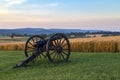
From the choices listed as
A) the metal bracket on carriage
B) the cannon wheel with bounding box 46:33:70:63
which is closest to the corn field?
the cannon wheel with bounding box 46:33:70:63

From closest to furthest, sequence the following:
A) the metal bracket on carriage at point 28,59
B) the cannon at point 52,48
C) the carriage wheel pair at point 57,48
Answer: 1. the metal bracket on carriage at point 28,59
2. the carriage wheel pair at point 57,48
3. the cannon at point 52,48

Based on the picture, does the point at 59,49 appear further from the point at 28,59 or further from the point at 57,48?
the point at 28,59

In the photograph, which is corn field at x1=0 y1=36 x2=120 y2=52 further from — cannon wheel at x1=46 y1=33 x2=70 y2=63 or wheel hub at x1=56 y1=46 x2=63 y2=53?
wheel hub at x1=56 y1=46 x2=63 y2=53

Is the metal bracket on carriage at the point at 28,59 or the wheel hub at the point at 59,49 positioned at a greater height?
the wheel hub at the point at 59,49

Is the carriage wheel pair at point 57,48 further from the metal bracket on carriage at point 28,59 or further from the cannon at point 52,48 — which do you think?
the metal bracket on carriage at point 28,59

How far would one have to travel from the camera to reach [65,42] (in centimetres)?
2284

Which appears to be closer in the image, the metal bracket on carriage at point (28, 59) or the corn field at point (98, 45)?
the metal bracket on carriage at point (28, 59)

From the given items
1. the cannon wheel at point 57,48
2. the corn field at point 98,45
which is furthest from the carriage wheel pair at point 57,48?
the corn field at point 98,45

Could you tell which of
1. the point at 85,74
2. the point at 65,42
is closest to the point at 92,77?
the point at 85,74

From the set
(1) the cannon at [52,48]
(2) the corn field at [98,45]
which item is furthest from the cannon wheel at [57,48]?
(2) the corn field at [98,45]

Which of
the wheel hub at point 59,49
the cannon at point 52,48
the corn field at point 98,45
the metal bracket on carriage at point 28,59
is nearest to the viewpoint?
the metal bracket on carriage at point 28,59

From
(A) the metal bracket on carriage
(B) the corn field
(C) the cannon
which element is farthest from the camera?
(B) the corn field

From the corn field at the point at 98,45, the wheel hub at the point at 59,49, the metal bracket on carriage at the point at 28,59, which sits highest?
the wheel hub at the point at 59,49

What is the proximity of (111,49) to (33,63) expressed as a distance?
13896 millimetres
